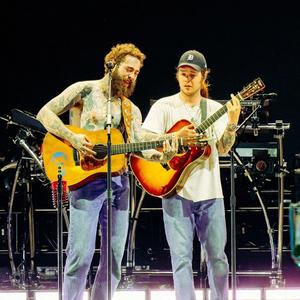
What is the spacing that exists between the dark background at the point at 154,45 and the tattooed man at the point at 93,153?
3.59m

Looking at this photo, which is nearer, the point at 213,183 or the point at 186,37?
the point at 213,183

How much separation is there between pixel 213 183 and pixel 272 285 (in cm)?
198

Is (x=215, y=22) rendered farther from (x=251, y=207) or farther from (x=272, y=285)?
(x=272, y=285)

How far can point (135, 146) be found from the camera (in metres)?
5.39

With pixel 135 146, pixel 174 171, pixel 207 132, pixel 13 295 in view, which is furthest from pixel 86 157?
pixel 13 295

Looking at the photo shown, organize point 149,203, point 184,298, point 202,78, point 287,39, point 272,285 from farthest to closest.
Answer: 1. point 287,39
2. point 149,203
3. point 272,285
4. point 202,78
5. point 184,298

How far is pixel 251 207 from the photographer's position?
27.5 ft

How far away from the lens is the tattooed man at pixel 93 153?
205 inches

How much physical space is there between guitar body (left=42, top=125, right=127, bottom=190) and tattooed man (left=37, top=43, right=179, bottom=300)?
43 millimetres

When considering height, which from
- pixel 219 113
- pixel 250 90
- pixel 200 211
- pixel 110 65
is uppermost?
pixel 110 65

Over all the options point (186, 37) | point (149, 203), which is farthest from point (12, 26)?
point (149, 203)

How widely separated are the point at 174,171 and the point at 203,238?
0.53 meters

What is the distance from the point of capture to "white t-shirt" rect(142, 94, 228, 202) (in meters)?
5.23

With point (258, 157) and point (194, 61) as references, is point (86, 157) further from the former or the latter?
point (258, 157)
